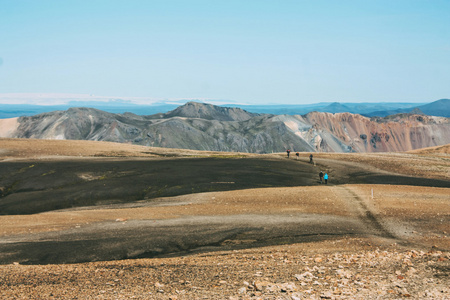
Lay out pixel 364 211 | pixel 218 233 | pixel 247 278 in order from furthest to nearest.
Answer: pixel 364 211 → pixel 218 233 → pixel 247 278

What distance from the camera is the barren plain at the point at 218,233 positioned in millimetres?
15141

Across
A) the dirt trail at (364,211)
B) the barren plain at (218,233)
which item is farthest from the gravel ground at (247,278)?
the dirt trail at (364,211)

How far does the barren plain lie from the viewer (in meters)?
15.1

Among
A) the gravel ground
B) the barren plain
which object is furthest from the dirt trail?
the gravel ground

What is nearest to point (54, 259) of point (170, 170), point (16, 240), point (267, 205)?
point (16, 240)

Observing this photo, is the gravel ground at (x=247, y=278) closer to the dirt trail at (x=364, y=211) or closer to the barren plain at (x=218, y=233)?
the barren plain at (x=218, y=233)

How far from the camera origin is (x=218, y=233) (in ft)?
84.9

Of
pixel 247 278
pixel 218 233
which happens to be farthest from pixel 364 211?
pixel 247 278

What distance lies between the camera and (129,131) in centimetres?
19762

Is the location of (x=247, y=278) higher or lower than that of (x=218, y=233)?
higher

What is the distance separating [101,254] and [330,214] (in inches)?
682

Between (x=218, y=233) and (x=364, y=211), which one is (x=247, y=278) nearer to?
(x=218, y=233)

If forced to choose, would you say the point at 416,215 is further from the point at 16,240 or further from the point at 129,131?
the point at 129,131

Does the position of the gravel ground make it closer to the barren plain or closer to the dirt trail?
the barren plain
